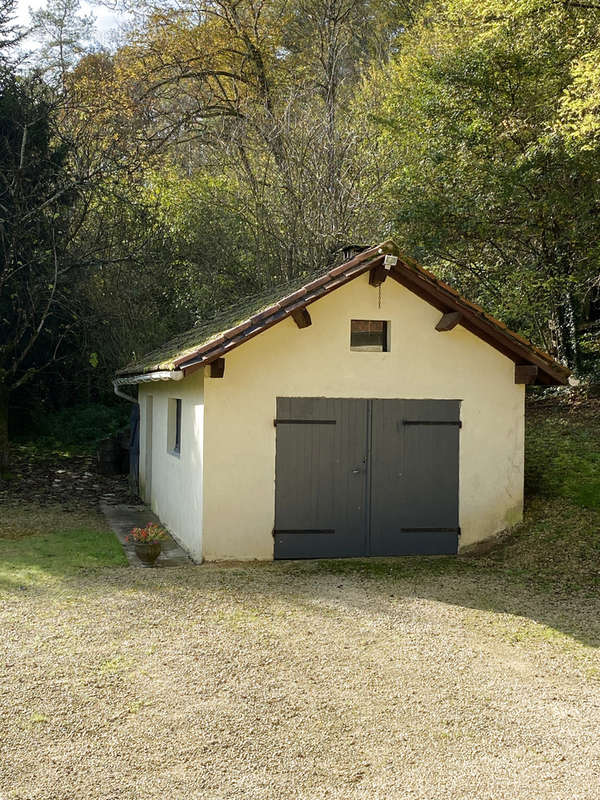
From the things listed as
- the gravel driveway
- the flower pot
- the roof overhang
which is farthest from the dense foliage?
the gravel driveway

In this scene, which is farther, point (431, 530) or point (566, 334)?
point (566, 334)

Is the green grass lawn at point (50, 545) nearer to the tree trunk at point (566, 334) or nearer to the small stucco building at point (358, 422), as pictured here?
the small stucco building at point (358, 422)

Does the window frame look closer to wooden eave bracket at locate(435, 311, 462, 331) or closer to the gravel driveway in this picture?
the gravel driveway

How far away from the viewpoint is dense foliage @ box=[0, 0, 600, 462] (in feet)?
50.5

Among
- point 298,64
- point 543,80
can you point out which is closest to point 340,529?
point 543,80

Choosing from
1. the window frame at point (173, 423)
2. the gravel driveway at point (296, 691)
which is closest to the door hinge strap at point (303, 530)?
the gravel driveway at point (296, 691)

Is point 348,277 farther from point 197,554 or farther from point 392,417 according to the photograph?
point 197,554

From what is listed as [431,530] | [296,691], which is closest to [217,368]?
[431,530]

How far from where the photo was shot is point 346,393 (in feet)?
33.3

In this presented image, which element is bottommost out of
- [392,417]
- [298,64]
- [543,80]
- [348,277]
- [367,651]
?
[367,651]

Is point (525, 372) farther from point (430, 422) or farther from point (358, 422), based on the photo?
point (358, 422)

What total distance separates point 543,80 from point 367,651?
1311 centimetres

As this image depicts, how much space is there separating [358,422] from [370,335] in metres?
1.19

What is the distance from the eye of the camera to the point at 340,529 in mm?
10141
